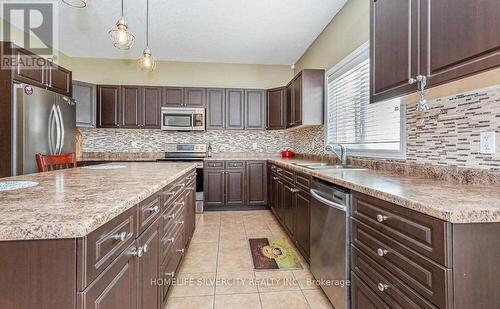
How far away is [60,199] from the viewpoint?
0.95 meters

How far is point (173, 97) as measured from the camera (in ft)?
15.4

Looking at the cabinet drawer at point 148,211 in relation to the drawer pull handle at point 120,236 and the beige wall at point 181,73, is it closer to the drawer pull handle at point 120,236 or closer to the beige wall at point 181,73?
the drawer pull handle at point 120,236

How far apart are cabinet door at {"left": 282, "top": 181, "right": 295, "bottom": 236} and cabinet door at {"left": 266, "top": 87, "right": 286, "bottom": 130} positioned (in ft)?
5.50

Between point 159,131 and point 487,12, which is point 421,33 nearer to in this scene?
point 487,12

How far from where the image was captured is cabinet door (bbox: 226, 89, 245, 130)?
479cm

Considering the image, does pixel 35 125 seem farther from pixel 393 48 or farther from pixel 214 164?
pixel 393 48

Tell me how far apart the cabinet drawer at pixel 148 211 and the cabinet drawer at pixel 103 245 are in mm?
99

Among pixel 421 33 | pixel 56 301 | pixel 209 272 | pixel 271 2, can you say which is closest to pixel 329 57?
pixel 271 2

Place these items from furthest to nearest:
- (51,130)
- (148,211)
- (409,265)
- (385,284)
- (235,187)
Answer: (235,187) → (51,130) → (148,211) → (385,284) → (409,265)

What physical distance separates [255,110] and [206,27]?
1715mm

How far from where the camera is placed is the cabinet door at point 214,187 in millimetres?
4355

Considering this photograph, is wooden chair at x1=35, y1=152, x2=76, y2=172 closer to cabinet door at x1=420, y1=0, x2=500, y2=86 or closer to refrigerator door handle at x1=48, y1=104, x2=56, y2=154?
refrigerator door handle at x1=48, y1=104, x2=56, y2=154

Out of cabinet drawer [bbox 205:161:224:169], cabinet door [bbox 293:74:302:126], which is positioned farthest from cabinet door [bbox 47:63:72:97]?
cabinet door [bbox 293:74:302:126]

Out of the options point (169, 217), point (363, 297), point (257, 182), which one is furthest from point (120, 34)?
point (257, 182)
